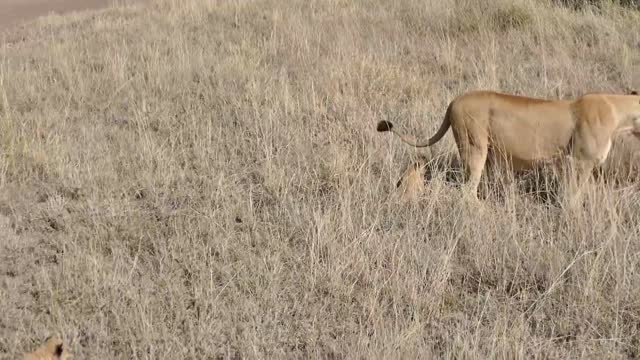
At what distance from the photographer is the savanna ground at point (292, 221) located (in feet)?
9.23

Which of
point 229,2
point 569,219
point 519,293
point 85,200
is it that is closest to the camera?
point 519,293

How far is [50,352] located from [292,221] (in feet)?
5.10

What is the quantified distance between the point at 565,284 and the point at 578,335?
1.27 ft

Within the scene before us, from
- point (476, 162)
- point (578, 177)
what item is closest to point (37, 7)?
point (476, 162)

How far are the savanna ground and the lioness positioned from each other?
17 cm

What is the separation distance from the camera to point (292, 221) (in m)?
3.74

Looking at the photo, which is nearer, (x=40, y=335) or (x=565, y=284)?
(x=40, y=335)

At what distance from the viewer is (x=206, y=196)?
412 cm

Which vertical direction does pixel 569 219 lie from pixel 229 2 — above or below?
below

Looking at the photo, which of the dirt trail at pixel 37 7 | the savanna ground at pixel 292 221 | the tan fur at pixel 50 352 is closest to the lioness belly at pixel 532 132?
the savanna ground at pixel 292 221

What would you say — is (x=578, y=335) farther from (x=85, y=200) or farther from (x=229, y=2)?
(x=229, y=2)

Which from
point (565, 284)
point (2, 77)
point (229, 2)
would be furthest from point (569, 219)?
point (229, 2)

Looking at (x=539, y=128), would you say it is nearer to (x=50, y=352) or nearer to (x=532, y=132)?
(x=532, y=132)

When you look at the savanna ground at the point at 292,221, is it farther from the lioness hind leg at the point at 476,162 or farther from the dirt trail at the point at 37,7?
the dirt trail at the point at 37,7
